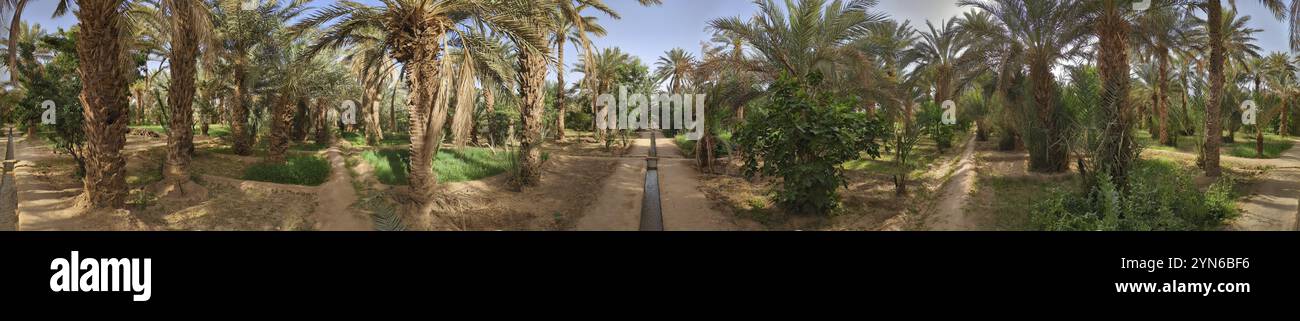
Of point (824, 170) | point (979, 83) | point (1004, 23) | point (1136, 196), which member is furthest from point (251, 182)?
point (979, 83)

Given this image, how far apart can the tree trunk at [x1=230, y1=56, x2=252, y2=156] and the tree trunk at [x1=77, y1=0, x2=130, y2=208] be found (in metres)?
6.30

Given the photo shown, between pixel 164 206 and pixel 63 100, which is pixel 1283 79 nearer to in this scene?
pixel 164 206

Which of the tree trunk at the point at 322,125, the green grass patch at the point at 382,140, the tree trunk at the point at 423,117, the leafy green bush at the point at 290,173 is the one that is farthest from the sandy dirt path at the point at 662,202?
the tree trunk at the point at 322,125

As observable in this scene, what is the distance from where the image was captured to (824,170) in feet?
26.3

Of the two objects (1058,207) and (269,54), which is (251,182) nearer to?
(269,54)

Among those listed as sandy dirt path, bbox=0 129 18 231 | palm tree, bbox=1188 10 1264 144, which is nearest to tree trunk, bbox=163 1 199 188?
sandy dirt path, bbox=0 129 18 231

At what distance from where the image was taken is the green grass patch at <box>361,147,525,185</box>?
35.2 feet

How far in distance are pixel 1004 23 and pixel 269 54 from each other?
768 inches

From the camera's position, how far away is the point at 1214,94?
1122cm

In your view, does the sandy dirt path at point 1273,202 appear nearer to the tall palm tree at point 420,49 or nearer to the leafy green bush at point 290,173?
the tall palm tree at point 420,49

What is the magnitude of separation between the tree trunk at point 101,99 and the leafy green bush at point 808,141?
916 cm

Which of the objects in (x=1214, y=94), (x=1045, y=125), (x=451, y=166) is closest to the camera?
(x=1214, y=94)

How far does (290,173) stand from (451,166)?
290cm

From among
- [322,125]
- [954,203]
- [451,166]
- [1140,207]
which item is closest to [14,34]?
[451,166]
